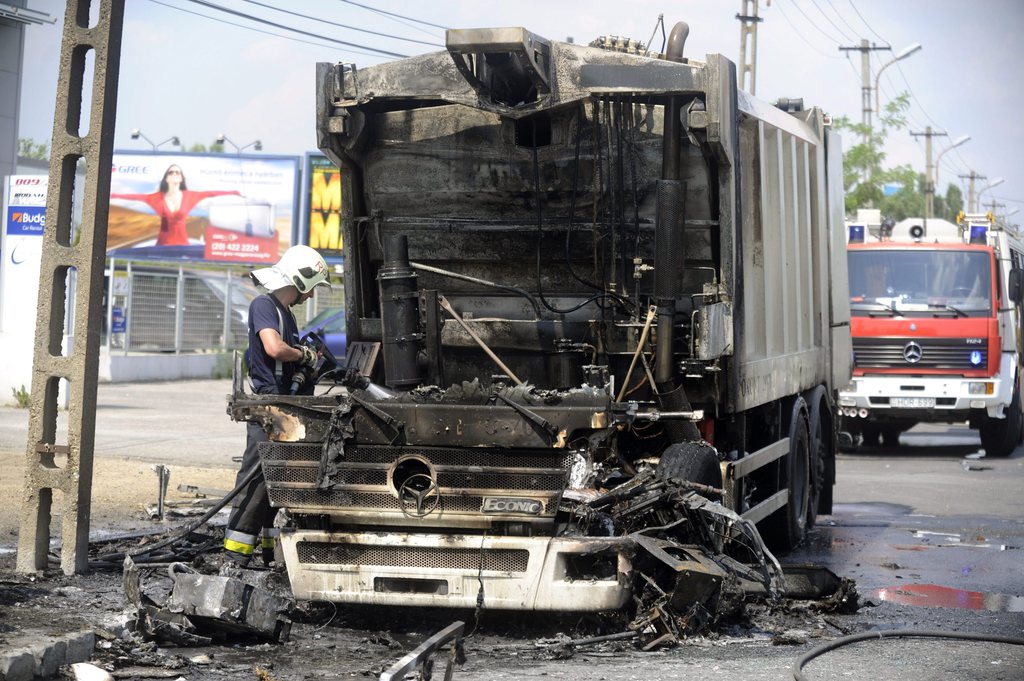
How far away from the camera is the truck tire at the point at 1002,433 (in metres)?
17.7

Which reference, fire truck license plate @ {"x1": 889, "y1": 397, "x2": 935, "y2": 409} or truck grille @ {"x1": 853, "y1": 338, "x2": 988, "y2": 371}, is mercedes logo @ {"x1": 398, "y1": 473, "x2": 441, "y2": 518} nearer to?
truck grille @ {"x1": 853, "y1": 338, "x2": 988, "y2": 371}

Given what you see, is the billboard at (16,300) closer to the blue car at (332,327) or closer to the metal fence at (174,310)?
the metal fence at (174,310)

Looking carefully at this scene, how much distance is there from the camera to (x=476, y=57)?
7238 millimetres

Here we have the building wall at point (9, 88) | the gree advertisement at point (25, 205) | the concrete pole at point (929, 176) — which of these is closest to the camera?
the gree advertisement at point (25, 205)

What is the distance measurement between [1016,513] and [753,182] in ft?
17.6

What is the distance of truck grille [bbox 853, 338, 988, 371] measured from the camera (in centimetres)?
1716

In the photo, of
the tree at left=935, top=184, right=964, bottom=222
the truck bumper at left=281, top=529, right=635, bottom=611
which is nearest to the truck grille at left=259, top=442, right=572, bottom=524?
the truck bumper at left=281, top=529, right=635, bottom=611

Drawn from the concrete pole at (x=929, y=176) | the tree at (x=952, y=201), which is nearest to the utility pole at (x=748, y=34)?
the concrete pole at (x=929, y=176)

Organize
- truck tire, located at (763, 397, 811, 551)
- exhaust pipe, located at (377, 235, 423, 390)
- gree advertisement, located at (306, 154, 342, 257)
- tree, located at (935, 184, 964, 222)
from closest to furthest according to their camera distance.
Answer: exhaust pipe, located at (377, 235, 423, 390), truck tire, located at (763, 397, 811, 551), gree advertisement, located at (306, 154, 342, 257), tree, located at (935, 184, 964, 222)

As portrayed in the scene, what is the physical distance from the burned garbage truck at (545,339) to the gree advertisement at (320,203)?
28.4m

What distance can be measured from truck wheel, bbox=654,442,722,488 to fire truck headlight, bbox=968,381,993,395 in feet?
35.7

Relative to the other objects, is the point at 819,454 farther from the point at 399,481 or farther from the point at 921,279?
the point at 921,279

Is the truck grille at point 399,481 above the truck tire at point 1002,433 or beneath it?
beneath

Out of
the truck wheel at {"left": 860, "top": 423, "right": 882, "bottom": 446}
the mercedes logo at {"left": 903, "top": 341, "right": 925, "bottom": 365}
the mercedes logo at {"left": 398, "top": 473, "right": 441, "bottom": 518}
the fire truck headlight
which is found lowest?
the mercedes logo at {"left": 398, "top": 473, "right": 441, "bottom": 518}
